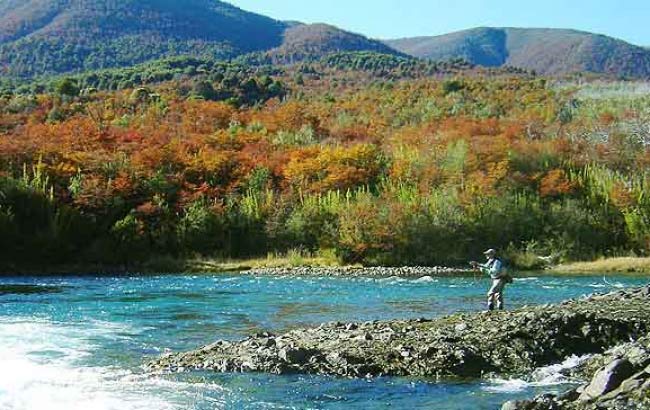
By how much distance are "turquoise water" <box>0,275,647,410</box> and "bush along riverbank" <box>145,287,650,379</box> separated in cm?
64

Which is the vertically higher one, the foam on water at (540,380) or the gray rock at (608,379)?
the gray rock at (608,379)

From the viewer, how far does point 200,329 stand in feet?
81.4

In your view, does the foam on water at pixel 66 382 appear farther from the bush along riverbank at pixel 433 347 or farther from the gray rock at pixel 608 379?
the gray rock at pixel 608 379

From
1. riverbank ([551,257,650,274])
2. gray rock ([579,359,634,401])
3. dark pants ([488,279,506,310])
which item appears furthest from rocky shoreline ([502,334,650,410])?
riverbank ([551,257,650,274])

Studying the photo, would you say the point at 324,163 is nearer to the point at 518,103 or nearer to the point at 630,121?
the point at 630,121

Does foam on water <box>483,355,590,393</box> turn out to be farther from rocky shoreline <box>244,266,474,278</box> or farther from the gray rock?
rocky shoreline <box>244,266,474,278</box>

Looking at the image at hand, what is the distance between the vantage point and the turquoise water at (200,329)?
1508 cm

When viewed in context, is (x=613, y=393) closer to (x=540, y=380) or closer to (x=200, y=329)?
(x=540, y=380)

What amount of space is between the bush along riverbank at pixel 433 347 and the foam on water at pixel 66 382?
137 cm

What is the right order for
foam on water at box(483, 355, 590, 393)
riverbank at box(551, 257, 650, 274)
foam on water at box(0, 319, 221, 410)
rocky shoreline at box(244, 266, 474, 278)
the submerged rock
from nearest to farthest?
the submerged rock, foam on water at box(0, 319, 221, 410), foam on water at box(483, 355, 590, 393), rocky shoreline at box(244, 266, 474, 278), riverbank at box(551, 257, 650, 274)

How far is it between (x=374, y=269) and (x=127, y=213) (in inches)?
830

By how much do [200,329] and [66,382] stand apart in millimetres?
7981

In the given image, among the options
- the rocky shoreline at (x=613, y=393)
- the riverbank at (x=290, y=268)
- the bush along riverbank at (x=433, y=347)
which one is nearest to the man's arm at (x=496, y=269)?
the bush along riverbank at (x=433, y=347)

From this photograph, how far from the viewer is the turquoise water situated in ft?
49.5
